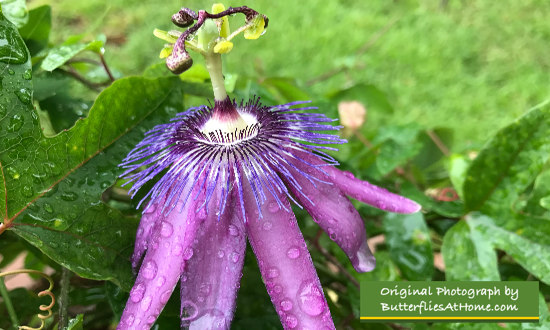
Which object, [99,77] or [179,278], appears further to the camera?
[99,77]

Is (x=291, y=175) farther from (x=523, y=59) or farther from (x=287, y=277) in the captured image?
(x=523, y=59)

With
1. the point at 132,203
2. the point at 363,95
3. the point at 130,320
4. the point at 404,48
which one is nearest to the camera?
the point at 130,320

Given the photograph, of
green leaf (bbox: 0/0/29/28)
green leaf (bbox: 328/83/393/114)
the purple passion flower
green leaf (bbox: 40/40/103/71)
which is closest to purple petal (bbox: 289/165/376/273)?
the purple passion flower

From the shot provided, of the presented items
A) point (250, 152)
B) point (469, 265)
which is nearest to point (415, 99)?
point (469, 265)

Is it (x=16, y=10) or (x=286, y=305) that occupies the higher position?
(x=16, y=10)

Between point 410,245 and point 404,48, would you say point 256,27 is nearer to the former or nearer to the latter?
point 410,245

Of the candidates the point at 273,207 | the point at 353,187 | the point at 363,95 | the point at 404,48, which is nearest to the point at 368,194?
the point at 353,187
